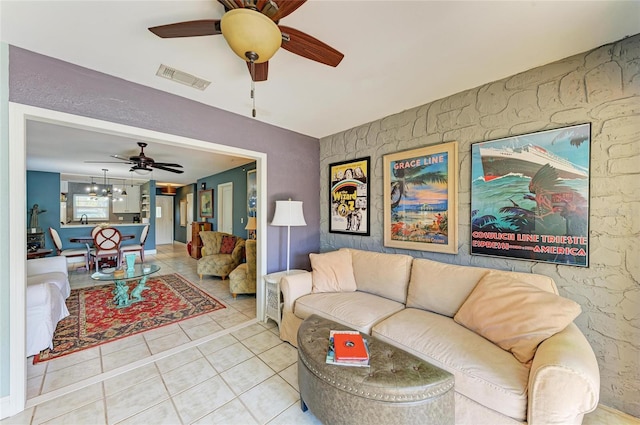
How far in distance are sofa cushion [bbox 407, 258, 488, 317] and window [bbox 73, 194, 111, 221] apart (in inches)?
386

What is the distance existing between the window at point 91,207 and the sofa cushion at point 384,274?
30.0ft

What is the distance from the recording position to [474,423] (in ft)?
4.48

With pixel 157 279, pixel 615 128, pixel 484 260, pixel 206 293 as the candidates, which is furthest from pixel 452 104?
pixel 157 279

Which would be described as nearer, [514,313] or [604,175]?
[514,313]

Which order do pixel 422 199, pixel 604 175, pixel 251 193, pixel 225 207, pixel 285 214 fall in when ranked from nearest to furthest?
pixel 604 175 → pixel 422 199 → pixel 285 214 → pixel 251 193 → pixel 225 207

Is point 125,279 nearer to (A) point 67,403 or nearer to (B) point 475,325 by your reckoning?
(A) point 67,403

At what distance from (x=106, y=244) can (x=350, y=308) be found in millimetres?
5881

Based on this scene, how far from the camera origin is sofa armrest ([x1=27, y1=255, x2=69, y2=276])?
10.3ft

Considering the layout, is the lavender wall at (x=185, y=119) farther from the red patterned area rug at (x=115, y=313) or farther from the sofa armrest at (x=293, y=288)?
the red patterned area rug at (x=115, y=313)

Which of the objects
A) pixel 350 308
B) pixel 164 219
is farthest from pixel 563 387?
pixel 164 219

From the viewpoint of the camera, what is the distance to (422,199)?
2.61 m

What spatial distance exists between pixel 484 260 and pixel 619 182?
101cm

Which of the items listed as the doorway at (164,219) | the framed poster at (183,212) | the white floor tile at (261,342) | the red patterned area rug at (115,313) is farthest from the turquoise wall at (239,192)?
the doorway at (164,219)

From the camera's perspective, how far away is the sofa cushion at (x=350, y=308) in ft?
6.53
